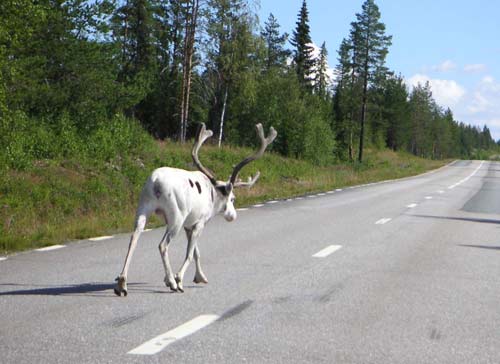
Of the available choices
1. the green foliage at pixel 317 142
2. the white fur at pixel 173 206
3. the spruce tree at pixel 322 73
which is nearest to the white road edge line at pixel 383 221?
the white fur at pixel 173 206

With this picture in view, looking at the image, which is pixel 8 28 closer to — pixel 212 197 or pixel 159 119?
pixel 212 197

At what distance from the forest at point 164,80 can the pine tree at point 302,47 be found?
0.11 m

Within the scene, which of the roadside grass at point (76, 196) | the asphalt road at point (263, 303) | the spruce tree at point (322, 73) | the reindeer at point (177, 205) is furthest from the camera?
the spruce tree at point (322, 73)

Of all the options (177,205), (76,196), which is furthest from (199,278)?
(76,196)

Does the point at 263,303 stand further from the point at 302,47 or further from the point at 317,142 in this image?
the point at 302,47

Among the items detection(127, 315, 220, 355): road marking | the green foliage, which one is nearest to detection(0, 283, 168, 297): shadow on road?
detection(127, 315, 220, 355): road marking

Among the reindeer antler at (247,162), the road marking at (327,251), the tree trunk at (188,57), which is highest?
the tree trunk at (188,57)

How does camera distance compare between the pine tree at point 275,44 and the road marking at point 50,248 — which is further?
the pine tree at point 275,44

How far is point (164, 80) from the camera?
Answer: 6153 cm

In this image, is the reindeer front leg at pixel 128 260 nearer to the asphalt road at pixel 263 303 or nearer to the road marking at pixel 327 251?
the asphalt road at pixel 263 303

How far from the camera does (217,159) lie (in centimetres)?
3578

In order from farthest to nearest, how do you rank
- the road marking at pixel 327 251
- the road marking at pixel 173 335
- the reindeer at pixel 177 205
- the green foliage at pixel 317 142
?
1. the green foliage at pixel 317 142
2. the road marking at pixel 327 251
3. the reindeer at pixel 177 205
4. the road marking at pixel 173 335

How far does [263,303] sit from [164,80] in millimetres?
55482

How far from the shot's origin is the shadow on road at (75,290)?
24.5ft
